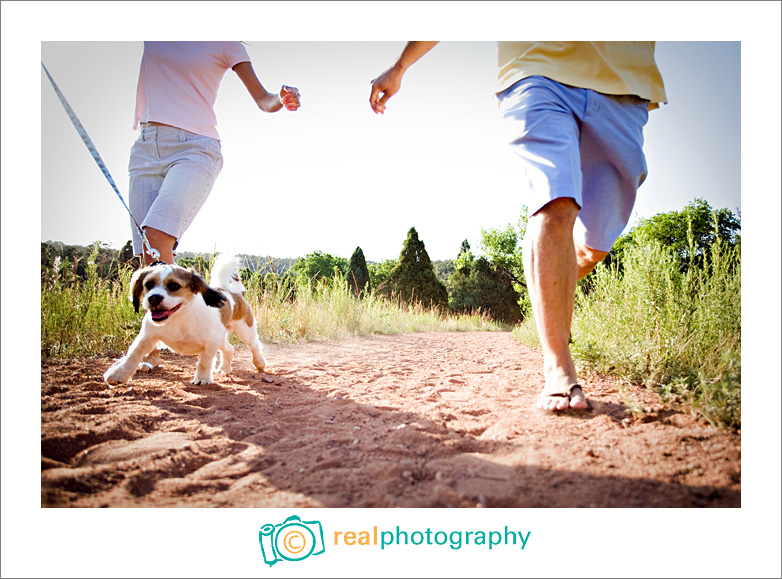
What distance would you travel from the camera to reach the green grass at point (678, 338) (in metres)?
1.43

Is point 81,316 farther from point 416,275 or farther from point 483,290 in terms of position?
point 483,290

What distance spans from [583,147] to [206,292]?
194 cm

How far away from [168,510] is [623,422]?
1.36 m

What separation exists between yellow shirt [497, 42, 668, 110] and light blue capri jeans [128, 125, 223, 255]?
1683 millimetres

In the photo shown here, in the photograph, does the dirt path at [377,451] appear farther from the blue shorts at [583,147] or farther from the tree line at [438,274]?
the tree line at [438,274]

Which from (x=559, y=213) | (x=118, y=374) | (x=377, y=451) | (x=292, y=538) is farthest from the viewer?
(x=118, y=374)

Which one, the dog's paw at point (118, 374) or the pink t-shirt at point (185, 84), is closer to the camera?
the dog's paw at point (118, 374)

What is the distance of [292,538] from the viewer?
110cm

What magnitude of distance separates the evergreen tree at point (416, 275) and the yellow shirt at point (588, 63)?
34.3ft

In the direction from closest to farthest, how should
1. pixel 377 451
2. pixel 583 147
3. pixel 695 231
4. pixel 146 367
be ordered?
pixel 377 451 → pixel 583 147 → pixel 146 367 → pixel 695 231

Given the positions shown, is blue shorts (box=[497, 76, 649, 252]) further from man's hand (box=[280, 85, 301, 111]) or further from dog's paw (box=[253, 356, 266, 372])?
dog's paw (box=[253, 356, 266, 372])

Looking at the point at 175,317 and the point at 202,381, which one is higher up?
the point at 175,317

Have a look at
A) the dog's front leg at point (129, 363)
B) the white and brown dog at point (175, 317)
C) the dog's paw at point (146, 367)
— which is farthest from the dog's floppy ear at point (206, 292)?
the dog's paw at point (146, 367)

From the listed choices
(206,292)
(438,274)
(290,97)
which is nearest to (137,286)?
(206,292)
